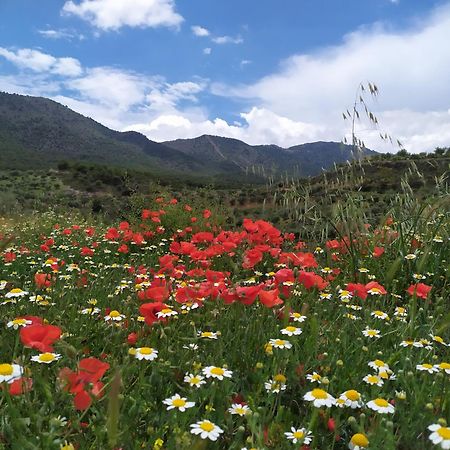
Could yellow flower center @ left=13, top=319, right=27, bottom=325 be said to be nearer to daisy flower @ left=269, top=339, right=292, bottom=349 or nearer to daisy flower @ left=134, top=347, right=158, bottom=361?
daisy flower @ left=134, top=347, right=158, bottom=361

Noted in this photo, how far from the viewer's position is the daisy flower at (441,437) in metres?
1.26

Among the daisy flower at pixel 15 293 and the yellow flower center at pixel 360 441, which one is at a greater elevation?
the daisy flower at pixel 15 293

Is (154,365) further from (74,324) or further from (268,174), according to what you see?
(268,174)

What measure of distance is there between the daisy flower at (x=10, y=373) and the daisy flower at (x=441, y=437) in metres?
1.21

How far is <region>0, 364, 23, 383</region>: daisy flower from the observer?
1.39 m

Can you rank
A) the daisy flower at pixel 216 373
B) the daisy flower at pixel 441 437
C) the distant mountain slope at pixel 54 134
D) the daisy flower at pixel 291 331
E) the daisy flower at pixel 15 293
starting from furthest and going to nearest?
the distant mountain slope at pixel 54 134 < the daisy flower at pixel 15 293 < the daisy flower at pixel 291 331 < the daisy flower at pixel 216 373 < the daisy flower at pixel 441 437

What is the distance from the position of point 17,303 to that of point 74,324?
0.46m

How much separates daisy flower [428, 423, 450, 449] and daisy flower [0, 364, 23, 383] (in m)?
1.21

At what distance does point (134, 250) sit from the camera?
6836 mm

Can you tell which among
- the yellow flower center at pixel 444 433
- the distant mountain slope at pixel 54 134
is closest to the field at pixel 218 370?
the yellow flower center at pixel 444 433

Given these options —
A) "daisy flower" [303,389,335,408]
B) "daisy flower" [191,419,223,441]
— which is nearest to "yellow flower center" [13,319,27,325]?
"daisy flower" [191,419,223,441]

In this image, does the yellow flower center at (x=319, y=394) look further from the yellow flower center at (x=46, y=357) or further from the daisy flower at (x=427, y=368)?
the yellow flower center at (x=46, y=357)

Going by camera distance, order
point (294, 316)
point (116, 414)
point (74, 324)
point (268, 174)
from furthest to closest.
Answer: point (268, 174)
point (74, 324)
point (294, 316)
point (116, 414)

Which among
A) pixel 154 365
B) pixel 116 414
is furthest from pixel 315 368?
pixel 116 414
